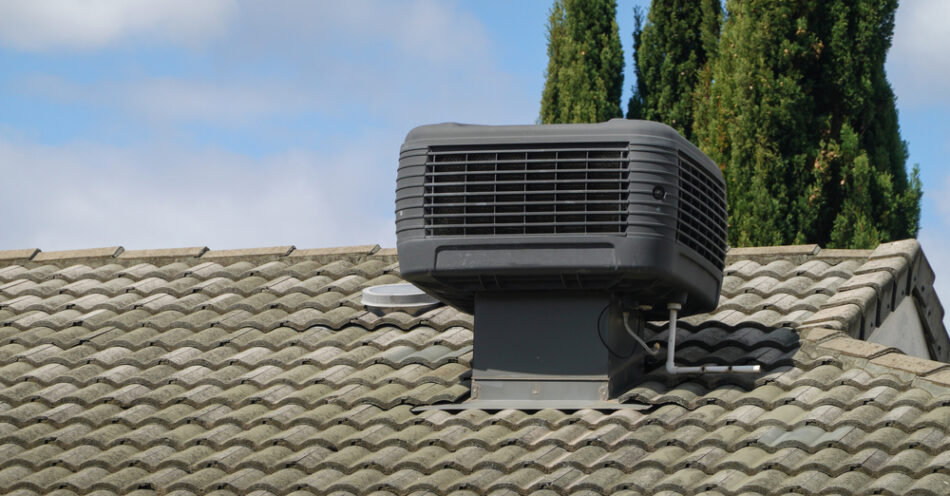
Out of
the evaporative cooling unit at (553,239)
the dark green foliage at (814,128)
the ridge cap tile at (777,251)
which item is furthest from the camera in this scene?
the dark green foliage at (814,128)

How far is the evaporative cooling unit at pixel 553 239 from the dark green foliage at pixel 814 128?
10.9 m

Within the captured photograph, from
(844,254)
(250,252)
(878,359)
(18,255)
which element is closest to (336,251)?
(250,252)

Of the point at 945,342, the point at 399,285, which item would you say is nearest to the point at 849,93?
the point at 945,342

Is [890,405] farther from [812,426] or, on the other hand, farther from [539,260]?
[539,260]

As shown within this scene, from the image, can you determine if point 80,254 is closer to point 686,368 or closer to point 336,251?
point 336,251

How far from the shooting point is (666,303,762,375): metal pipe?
643 cm

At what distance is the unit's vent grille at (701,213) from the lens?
6488 millimetres

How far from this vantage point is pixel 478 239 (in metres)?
6.35

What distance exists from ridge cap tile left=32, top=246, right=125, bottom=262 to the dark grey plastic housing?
352 centimetres

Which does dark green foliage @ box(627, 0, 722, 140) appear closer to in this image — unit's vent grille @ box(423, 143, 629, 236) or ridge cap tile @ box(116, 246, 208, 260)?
ridge cap tile @ box(116, 246, 208, 260)

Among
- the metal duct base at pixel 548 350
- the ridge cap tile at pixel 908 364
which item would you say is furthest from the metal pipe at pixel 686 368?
the ridge cap tile at pixel 908 364

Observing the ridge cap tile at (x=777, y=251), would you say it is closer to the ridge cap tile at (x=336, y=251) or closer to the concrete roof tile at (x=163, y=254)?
the ridge cap tile at (x=336, y=251)

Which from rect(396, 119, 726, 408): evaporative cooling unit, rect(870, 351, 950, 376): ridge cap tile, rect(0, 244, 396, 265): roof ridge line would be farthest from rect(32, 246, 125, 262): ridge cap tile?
rect(870, 351, 950, 376): ridge cap tile

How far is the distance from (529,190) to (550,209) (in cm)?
14
